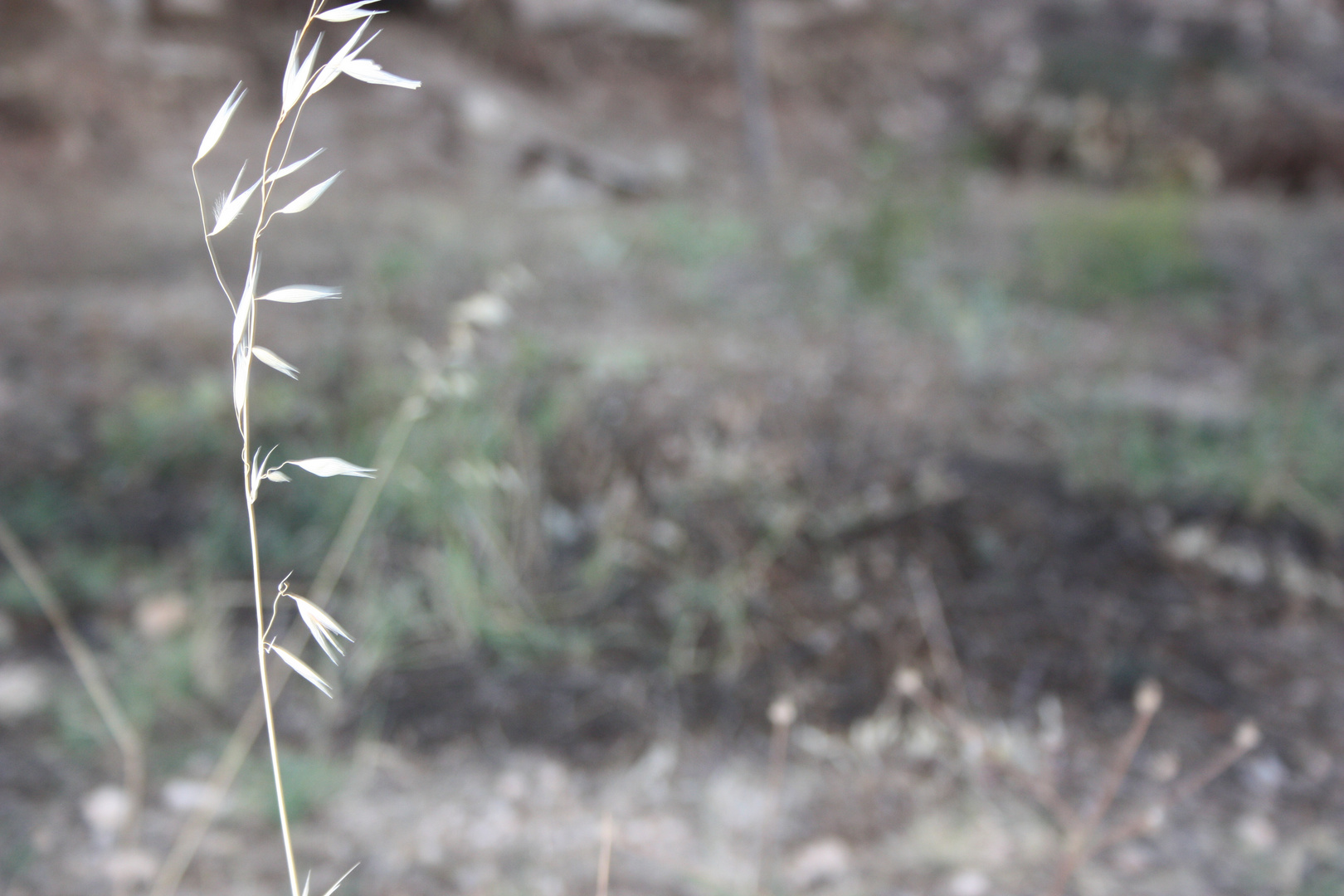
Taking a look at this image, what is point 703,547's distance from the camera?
6.72ft

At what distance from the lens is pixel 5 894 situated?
50.5 inches

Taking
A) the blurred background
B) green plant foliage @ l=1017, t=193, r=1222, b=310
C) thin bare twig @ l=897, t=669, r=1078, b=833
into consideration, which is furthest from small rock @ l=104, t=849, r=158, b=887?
green plant foliage @ l=1017, t=193, r=1222, b=310

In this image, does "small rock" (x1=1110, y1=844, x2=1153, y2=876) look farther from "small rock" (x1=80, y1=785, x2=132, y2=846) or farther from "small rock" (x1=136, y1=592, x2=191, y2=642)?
"small rock" (x1=136, y1=592, x2=191, y2=642)

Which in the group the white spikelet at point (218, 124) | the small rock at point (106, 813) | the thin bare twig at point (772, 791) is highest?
the white spikelet at point (218, 124)

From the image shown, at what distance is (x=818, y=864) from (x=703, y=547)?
0.76 metres

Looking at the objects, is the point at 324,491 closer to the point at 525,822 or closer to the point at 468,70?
the point at 525,822

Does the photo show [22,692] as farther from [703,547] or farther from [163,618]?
[703,547]

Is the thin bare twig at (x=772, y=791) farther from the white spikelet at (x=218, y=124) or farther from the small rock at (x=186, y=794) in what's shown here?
the white spikelet at (x=218, y=124)

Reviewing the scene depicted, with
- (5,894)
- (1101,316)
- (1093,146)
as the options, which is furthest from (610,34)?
(5,894)

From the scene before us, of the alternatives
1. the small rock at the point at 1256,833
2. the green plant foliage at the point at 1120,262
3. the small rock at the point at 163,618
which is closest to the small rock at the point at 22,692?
the small rock at the point at 163,618

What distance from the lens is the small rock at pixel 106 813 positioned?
1.41 metres

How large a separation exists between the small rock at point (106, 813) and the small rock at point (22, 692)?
0.28 m

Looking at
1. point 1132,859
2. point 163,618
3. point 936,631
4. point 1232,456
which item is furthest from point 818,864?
point 1232,456

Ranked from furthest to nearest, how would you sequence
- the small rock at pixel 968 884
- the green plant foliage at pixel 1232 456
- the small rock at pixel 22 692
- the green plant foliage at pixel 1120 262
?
the green plant foliage at pixel 1120 262 → the green plant foliage at pixel 1232 456 → the small rock at pixel 22 692 → the small rock at pixel 968 884
